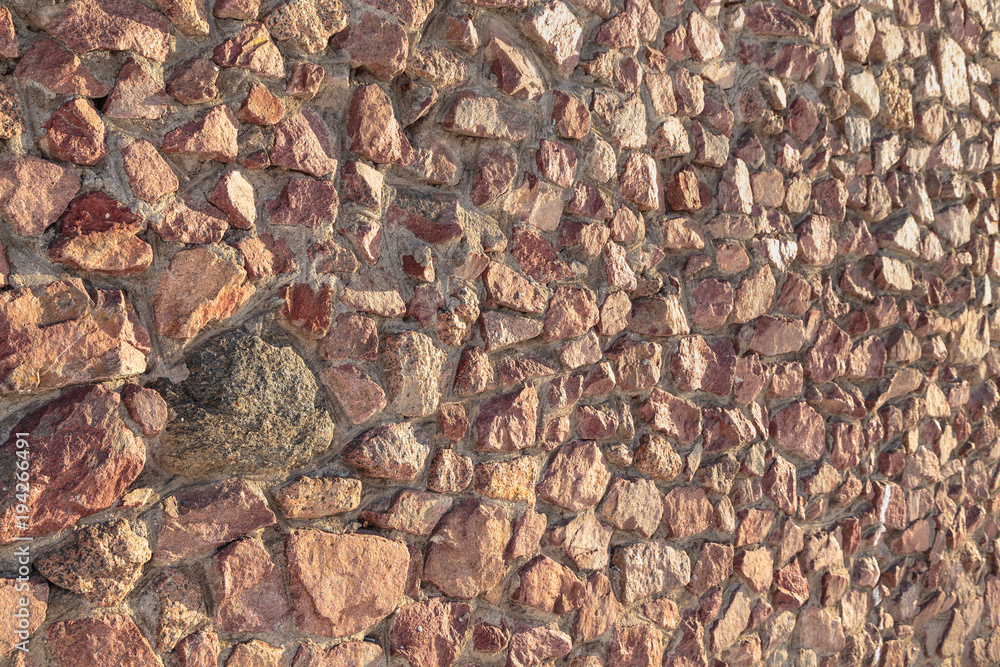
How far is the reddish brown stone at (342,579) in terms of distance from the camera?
126 centimetres

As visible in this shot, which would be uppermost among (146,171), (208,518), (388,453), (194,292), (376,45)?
(376,45)

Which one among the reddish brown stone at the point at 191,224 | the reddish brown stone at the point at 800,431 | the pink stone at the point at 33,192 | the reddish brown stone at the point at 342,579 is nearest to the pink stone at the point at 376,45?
the reddish brown stone at the point at 191,224

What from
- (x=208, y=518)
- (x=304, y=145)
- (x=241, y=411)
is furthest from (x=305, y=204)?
(x=208, y=518)

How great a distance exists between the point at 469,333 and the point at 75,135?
2.29 feet

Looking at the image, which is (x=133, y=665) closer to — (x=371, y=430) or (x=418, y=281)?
(x=371, y=430)

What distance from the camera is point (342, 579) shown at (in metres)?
1.30

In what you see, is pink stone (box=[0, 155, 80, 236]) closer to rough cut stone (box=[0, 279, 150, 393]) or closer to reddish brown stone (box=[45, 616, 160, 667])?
rough cut stone (box=[0, 279, 150, 393])

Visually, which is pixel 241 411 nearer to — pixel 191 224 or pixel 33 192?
pixel 191 224

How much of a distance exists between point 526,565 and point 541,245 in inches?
24.3

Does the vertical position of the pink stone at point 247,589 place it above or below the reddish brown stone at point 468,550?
below

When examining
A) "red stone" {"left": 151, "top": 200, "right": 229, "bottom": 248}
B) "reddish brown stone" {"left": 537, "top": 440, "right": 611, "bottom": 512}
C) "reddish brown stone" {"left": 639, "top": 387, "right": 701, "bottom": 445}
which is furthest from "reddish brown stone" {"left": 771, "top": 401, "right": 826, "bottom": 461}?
"red stone" {"left": 151, "top": 200, "right": 229, "bottom": 248}

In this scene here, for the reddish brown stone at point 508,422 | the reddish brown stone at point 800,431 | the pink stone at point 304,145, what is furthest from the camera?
the reddish brown stone at point 800,431

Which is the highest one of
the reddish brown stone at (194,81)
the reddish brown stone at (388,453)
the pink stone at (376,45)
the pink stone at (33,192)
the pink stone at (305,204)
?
the pink stone at (376,45)

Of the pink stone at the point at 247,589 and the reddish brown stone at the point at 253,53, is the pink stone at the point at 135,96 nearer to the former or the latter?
the reddish brown stone at the point at 253,53
